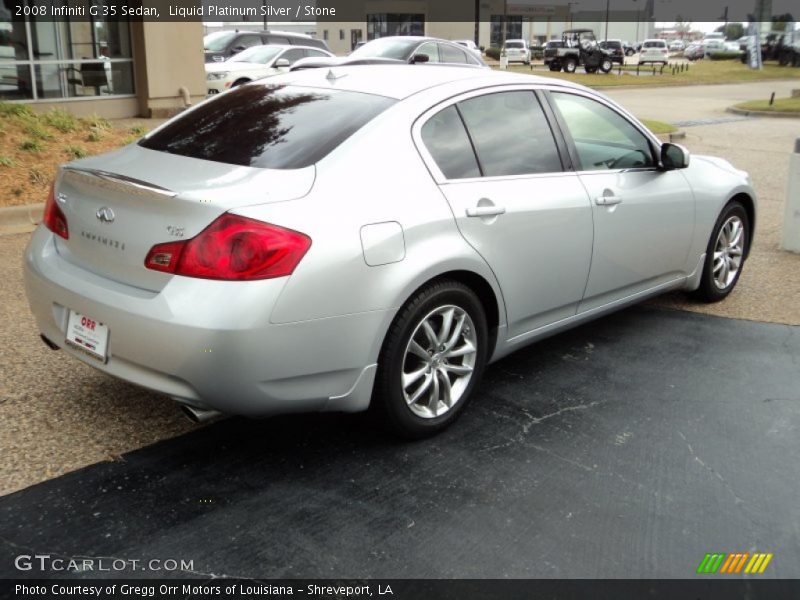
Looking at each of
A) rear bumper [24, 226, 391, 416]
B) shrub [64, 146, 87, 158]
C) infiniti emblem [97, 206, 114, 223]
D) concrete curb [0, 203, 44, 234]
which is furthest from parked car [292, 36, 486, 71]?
Result: rear bumper [24, 226, 391, 416]

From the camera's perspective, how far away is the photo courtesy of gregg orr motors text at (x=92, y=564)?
2852 millimetres

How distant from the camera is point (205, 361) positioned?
3.10 m

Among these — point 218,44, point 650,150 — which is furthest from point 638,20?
point 650,150

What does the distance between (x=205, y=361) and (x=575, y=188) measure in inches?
89.6

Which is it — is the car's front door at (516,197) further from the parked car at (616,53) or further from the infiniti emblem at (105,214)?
the parked car at (616,53)

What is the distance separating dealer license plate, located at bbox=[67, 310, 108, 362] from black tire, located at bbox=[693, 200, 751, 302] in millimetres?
4018

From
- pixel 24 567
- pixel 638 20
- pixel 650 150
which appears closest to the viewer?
pixel 24 567

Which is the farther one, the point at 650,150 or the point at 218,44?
the point at 218,44

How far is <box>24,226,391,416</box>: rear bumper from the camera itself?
3088 millimetres

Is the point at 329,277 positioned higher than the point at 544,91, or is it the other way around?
the point at 544,91

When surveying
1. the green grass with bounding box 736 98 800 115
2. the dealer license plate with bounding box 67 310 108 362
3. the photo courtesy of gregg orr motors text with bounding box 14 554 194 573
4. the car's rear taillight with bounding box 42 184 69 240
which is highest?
the car's rear taillight with bounding box 42 184 69 240

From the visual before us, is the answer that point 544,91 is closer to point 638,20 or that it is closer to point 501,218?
point 501,218

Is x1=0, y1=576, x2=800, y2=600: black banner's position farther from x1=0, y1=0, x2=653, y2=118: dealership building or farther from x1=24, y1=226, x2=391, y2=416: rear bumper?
x1=0, y1=0, x2=653, y2=118: dealership building

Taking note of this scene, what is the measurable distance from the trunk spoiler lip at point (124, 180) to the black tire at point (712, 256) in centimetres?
380
